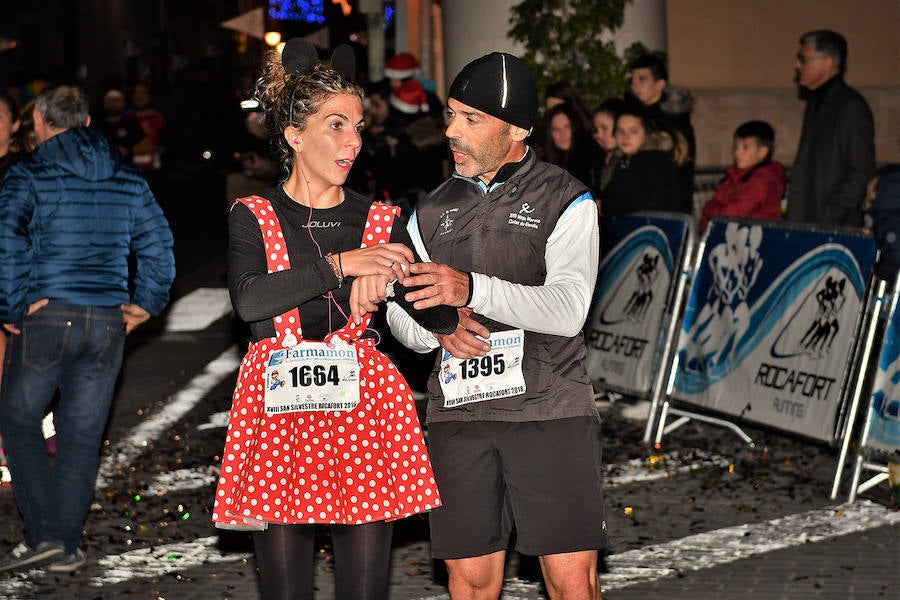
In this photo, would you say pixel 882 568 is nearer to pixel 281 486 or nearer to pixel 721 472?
pixel 721 472

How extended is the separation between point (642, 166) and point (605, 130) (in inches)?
22.4

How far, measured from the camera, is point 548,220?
4.55m

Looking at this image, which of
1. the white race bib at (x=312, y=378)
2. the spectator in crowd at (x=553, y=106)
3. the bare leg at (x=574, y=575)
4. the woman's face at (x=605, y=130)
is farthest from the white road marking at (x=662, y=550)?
the spectator in crowd at (x=553, y=106)

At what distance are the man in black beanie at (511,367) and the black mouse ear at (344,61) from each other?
336 millimetres

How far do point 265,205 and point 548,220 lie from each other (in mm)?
858

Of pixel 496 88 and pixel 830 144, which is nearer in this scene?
pixel 496 88

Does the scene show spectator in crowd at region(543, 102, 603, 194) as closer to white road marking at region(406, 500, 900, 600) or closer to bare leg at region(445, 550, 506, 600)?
white road marking at region(406, 500, 900, 600)

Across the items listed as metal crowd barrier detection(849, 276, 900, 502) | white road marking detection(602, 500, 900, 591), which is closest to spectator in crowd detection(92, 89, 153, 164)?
metal crowd barrier detection(849, 276, 900, 502)

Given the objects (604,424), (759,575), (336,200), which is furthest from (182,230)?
(336,200)

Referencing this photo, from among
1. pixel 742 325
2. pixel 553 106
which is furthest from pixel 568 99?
pixel 742 325

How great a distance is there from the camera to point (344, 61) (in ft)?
14.8

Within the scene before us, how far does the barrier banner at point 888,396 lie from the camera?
7484 mm

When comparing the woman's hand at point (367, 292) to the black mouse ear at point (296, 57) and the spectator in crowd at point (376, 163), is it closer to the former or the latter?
the black mouse ear at point (296, 57)

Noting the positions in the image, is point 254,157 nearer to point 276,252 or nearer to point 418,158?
point 418,158
